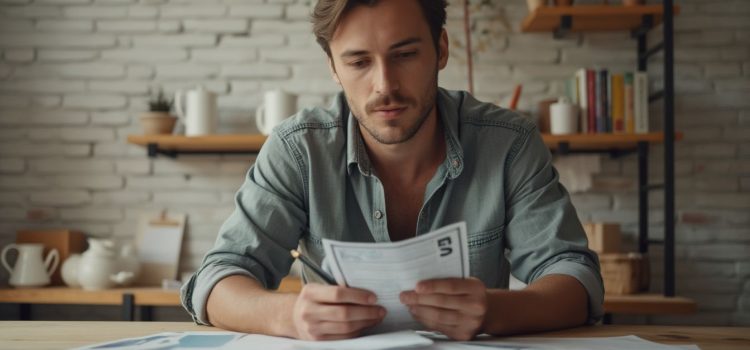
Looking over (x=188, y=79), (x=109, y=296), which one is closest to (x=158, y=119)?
(x=188, y=79)

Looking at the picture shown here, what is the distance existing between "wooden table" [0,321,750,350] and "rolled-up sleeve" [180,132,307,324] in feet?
0.33

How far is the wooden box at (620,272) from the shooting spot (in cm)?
278

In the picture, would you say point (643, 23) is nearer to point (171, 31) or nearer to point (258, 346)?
point (171, 31)

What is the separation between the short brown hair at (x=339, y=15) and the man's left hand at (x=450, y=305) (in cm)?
64

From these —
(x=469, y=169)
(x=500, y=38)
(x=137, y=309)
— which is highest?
(x=500, y=38)

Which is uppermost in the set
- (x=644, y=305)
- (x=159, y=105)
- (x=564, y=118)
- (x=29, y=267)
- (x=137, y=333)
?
(x=159, y=105)

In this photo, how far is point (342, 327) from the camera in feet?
3.38

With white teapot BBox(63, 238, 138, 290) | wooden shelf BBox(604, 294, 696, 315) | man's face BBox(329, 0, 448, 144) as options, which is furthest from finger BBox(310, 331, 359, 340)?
white teapot BBox(63, 238, 138, 290)

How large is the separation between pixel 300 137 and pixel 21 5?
240 centimetres

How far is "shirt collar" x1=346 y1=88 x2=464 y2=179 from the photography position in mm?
1487

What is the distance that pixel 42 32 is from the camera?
130 inches

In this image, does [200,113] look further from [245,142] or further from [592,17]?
[592,17]

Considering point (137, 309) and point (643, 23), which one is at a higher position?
point (643, 23)

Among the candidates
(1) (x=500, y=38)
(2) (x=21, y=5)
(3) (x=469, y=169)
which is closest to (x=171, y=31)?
(2) (x=21, y=5)
